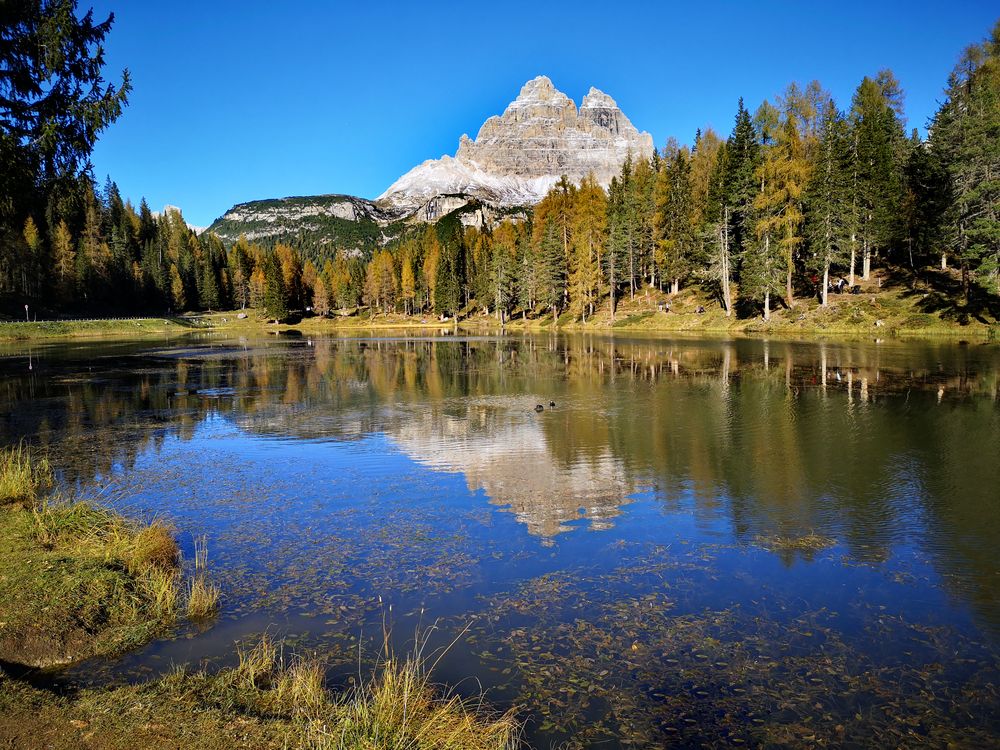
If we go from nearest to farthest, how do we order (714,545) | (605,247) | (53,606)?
(53,606) < (714,545) < (605,247)

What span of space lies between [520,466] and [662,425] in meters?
7.27

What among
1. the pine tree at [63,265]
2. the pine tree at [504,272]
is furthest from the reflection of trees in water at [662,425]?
the pine tree at [63,265]

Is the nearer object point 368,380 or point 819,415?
point 819,415

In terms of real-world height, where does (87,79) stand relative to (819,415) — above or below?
above

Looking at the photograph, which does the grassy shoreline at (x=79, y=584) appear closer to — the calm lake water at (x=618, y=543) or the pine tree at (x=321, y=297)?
the calm lake water at (x=618, y=543)

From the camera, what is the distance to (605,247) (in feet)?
273

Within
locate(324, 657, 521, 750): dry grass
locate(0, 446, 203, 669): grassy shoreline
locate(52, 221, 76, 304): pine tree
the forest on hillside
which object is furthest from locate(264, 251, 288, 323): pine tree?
locate(324, 657, 521, 750): dry grass

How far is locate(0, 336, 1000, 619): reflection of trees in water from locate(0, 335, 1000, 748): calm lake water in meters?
0.13

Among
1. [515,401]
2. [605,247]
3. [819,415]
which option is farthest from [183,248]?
[819,415]

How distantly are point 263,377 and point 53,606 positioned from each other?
111 feet

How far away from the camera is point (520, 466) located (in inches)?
677

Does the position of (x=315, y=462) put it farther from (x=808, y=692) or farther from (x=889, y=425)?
(x=889, y=425)

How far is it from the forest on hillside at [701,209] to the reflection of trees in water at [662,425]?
9.34 metres

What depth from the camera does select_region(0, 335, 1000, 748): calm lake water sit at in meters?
6.98
